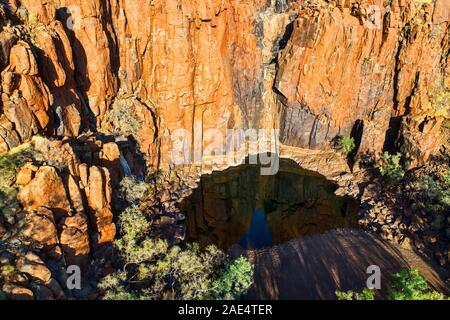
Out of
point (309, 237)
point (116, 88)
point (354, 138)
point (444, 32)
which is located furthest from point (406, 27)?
point (116, 88)

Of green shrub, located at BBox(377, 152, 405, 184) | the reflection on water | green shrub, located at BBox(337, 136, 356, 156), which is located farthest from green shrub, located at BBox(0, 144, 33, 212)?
green shrub, located at BBox(337, 136, 356, 156)

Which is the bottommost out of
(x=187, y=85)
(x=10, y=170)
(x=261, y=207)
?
(x=261, y=207)

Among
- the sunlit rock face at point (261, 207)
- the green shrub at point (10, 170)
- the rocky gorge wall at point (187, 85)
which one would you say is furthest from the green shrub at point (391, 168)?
the green shrub at point (10, 170)

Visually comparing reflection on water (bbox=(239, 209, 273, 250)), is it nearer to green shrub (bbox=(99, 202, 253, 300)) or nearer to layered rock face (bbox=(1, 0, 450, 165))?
green shrub (bbox=(99, 202, 253, 300))

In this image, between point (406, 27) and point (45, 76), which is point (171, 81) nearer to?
point (45, 76)

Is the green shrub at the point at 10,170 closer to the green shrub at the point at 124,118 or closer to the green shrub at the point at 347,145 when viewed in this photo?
the green shrub at the point at 124,118

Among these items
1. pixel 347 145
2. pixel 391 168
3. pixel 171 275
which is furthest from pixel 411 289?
pixel 347 145

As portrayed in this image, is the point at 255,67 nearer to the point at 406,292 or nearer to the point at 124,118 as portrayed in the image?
the point at 124,118
